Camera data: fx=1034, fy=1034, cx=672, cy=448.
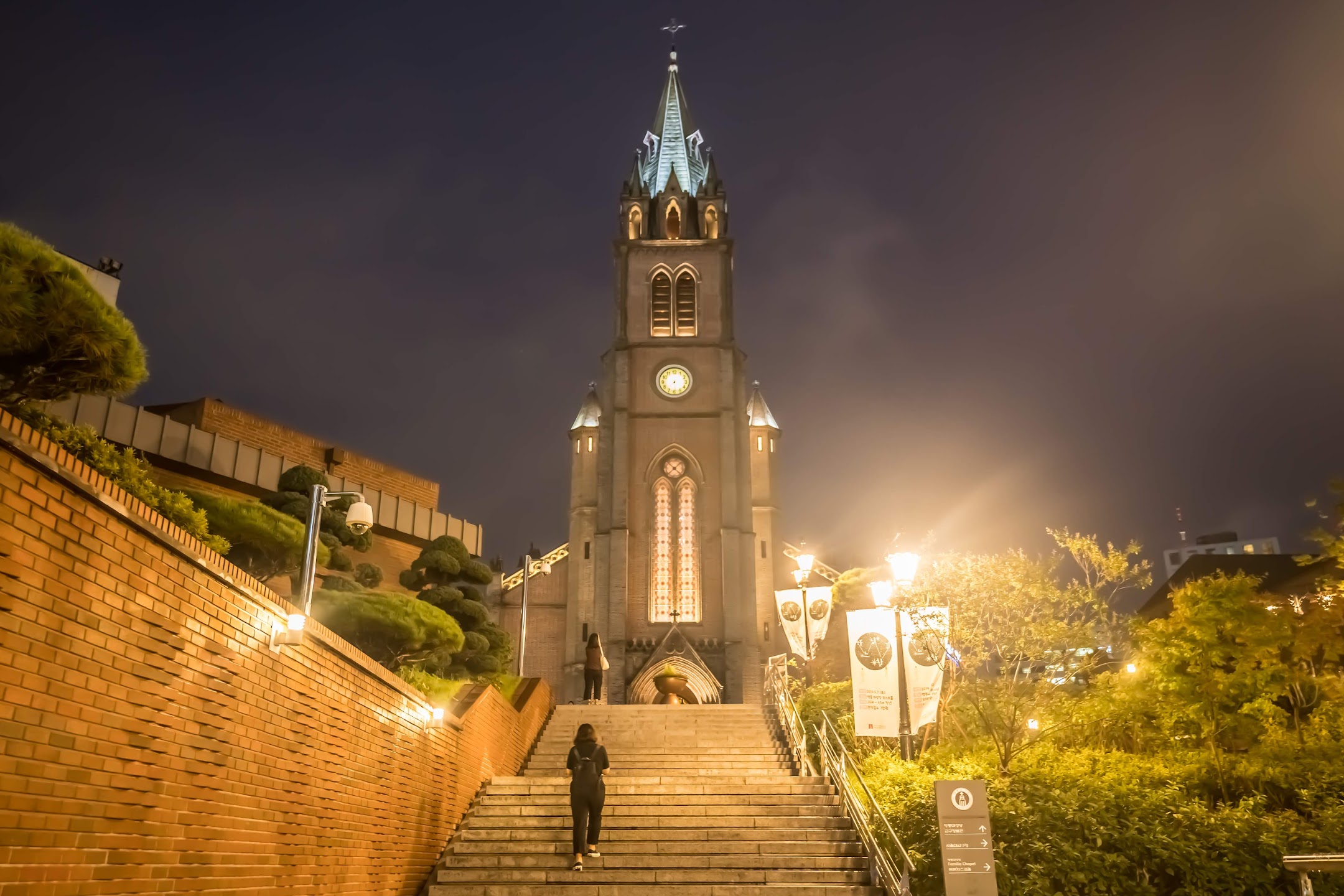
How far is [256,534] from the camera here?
1462 cm

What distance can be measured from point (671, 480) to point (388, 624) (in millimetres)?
23454

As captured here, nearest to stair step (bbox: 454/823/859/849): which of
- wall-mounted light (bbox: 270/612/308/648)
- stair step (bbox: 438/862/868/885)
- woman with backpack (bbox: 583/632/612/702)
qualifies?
stair step (bbox: 438/862/868/885)

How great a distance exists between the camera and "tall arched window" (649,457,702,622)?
37062mm

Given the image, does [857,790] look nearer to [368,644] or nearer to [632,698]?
[368,644]

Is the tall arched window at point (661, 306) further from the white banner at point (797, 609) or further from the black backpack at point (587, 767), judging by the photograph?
the black backpack at point (587, 767)

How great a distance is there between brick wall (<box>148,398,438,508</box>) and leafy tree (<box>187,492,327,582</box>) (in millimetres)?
10872

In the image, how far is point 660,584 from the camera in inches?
1471

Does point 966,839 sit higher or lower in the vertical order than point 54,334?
lower

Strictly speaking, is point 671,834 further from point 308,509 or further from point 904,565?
point 308,509

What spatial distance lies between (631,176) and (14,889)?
1644 inches

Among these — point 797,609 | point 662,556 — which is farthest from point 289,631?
point 662,556

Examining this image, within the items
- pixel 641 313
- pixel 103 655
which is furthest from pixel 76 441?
pixel 641 313

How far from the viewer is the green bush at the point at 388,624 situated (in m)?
15.2

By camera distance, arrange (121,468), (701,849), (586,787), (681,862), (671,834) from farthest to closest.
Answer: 1. (671,834)
2. (701,849)
3. (681,862)
4. (586,787)
5. (121,468)
